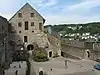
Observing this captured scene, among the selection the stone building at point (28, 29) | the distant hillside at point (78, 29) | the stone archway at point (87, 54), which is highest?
the distant hillside at point (78, 29)

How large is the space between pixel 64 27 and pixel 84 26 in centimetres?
1094

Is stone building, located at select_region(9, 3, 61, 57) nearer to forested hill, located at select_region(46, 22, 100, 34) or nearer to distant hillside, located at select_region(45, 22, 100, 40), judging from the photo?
distant hillside, located at select_region(45, 22, 100, 40)

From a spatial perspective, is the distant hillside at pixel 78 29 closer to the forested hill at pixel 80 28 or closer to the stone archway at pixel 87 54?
the forested hill at pixel 80 28

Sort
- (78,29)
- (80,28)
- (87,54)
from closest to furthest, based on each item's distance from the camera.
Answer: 1. (87,54)
2. (78,29)
3. (80,28)

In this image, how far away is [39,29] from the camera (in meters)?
46.3

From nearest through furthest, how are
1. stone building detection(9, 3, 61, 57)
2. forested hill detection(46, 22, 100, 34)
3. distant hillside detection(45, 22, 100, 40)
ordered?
stone building detection(9, 3, 61, 57), distant hillside detection(45, 22, 100, 40), forested hill detection(46, 22, 100, 34)

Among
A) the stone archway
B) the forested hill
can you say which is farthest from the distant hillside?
the stone archway

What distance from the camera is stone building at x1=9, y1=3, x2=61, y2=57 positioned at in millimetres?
45875

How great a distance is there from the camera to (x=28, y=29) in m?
46.3

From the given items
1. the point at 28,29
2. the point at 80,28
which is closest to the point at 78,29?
the point at 80,28

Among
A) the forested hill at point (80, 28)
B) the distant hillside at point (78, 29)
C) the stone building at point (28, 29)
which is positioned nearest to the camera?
the stone building at point (28, 29)

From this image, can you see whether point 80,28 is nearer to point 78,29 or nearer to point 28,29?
point 78,29

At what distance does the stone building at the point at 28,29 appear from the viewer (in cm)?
4588

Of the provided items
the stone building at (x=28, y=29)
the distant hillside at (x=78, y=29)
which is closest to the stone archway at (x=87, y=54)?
the stone building at (x=28, y=29)
